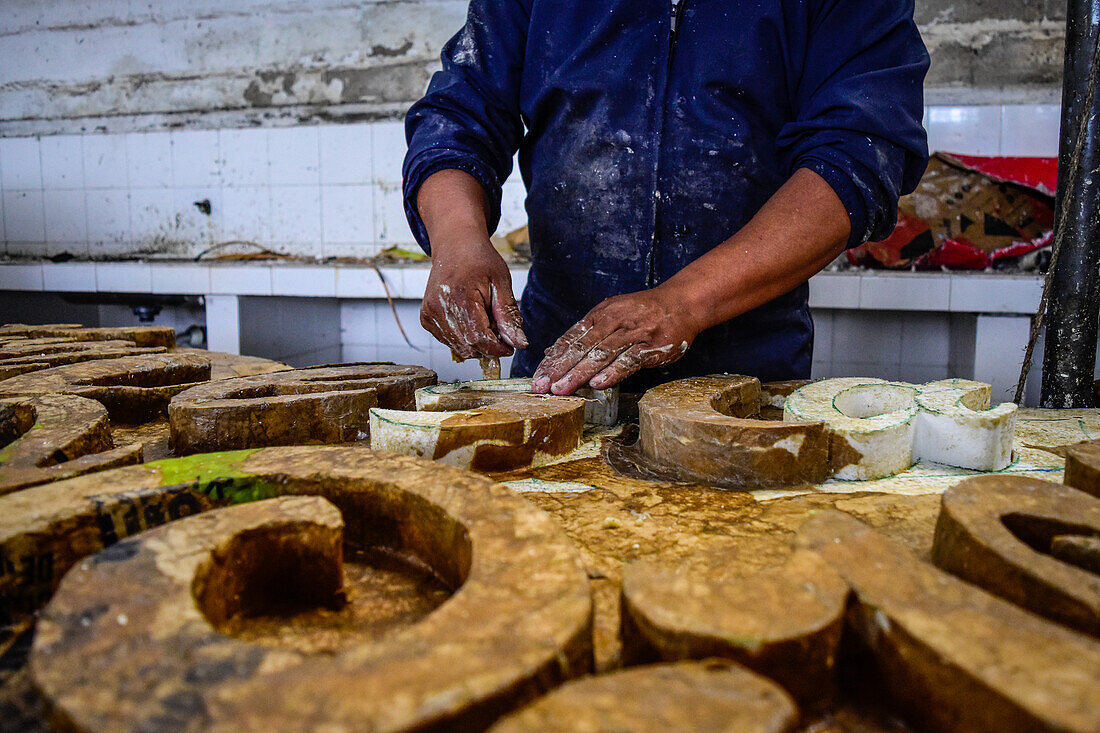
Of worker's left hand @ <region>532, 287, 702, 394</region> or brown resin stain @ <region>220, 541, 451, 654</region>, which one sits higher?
worker's left hand @ <region>532, 287, 702, 394</region>

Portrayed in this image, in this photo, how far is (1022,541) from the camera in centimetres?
86

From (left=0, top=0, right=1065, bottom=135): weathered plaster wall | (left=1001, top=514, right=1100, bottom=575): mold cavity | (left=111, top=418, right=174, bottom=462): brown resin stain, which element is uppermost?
(left=0, top=0, right=1065, bottom=135): weathered plaster wall

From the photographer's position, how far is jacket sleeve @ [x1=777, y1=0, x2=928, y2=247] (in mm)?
1648

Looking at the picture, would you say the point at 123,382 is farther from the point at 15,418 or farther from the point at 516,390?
the point at 516,390

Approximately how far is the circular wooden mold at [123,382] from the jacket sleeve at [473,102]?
77cm

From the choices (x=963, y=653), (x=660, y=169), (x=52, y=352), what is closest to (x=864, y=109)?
(x=660, y=169)

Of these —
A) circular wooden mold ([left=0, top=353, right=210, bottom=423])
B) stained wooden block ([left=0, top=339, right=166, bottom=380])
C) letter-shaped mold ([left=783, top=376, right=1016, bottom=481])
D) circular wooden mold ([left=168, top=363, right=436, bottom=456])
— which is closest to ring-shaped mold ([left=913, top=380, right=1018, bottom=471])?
letter-shaped mold ([left=783, top=376, right=1016, bottom=481])

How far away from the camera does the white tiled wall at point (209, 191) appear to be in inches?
195

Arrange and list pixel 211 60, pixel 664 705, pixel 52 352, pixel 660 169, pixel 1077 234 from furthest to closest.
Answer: pixel 211 60, pixel 1077 234, pixel 52 352, pixel 660 169, pixel 664 705

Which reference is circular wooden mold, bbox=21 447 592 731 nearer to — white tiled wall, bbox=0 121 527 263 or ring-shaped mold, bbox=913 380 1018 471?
ring-shaped mold, bbox=913 380 1018 471

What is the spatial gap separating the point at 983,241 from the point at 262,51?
4.81 m

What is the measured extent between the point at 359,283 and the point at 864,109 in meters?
3.34

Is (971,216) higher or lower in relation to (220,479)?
higher

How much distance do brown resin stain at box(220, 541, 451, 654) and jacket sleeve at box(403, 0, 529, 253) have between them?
4.29 feet
